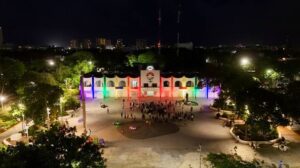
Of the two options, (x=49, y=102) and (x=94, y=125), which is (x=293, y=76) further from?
(x=49, y=102)

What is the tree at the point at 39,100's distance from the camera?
1521 inches

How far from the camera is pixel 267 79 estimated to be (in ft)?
184

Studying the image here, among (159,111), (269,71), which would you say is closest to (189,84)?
(269,71)

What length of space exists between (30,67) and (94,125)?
31.8 meters

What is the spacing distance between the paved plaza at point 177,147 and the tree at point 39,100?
4.98 m

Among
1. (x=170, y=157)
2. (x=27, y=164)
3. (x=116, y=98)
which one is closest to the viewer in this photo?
(x=27, y=164)

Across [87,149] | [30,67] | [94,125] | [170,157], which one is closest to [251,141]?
[170,157]

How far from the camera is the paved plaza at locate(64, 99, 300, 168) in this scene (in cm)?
3180

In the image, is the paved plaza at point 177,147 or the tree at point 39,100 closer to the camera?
the paved plaza at point 177,147

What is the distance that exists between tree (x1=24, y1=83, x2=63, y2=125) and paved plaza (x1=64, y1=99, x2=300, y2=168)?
498 centimetres

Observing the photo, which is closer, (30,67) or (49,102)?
(49,102)

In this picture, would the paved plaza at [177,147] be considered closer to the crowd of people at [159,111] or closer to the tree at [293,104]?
the crowd of people at [159,111]

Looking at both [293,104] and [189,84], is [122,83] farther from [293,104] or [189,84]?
[293,104]

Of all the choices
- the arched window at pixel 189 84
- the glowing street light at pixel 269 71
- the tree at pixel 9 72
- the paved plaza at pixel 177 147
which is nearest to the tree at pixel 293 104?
the paved plaza at pixel 177 147
